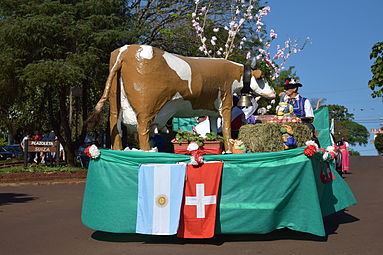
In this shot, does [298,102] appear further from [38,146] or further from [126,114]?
[38,146]

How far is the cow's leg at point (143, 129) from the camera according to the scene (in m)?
6.91

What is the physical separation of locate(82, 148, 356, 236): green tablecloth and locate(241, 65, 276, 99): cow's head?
2345 mm

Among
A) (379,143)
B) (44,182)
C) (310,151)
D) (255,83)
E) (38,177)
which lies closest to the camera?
(310,151)

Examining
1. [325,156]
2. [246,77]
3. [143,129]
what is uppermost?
[246,77]

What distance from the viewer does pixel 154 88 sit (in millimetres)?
6891

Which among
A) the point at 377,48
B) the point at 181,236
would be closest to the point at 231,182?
the point at 181,236

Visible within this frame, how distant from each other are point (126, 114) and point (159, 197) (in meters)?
1.60

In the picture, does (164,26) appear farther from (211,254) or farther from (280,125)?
(211,254)

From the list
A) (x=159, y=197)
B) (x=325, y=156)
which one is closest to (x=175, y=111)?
(x=159, y=197)

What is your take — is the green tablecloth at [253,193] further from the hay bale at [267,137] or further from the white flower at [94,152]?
the hay bale at [267,137]

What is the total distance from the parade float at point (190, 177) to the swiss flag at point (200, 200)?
0.01 metres

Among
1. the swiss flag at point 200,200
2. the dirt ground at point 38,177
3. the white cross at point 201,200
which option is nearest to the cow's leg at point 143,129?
the swiss flag at point 200,200

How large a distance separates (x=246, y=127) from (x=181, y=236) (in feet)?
6.58

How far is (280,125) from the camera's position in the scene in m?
6.98
